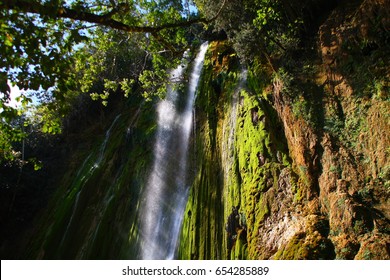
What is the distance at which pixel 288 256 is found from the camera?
655 cm

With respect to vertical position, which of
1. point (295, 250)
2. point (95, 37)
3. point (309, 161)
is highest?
point (95, 37)

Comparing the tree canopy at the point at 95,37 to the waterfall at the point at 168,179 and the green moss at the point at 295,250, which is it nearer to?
the waterfall at the point at 168,179

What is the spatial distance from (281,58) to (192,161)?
17.4 feet

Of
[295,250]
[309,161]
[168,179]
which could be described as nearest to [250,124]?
[309,161]

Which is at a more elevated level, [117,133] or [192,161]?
[117,133]

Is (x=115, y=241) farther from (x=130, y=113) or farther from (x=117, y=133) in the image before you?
(x=130, y=113)

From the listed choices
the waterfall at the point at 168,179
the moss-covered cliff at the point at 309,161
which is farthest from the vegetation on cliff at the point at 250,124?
the waterfall at the point at 168,179

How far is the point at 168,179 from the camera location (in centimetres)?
1358

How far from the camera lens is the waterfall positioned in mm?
11344

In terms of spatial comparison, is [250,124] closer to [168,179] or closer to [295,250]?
[295,250]

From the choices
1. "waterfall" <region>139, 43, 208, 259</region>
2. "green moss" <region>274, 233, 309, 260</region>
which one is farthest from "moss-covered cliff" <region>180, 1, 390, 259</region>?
"waterfall" <region>139, 43, 208, 259</region>

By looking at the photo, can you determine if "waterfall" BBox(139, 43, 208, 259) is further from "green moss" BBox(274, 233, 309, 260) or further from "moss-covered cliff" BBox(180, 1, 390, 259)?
"green moss" BBox(274, 233, 309, 260)

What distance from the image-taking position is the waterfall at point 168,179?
11.3 meters

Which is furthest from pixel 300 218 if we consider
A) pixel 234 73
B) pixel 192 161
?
pixel 234 73
